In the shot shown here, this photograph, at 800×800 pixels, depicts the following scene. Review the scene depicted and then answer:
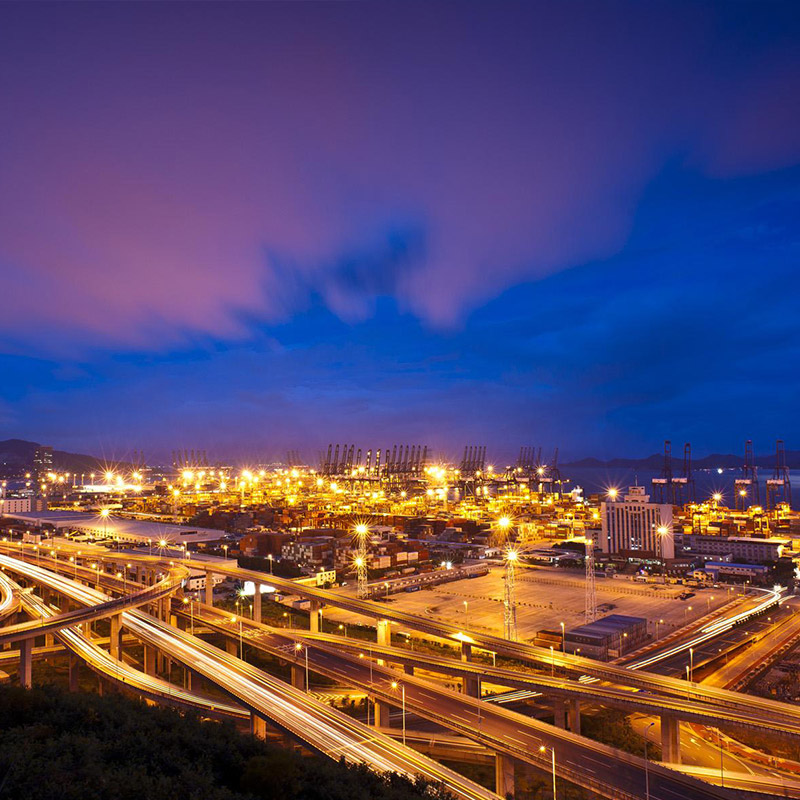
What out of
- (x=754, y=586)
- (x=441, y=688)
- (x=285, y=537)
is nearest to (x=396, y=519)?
(x=285, y=537)

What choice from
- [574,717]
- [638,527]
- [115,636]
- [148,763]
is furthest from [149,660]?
[638,527]

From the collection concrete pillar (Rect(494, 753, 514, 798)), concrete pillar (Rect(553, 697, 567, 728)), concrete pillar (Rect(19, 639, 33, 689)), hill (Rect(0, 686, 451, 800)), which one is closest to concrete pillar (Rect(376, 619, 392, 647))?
concrete pillar (Rect(553, 697, 567, 728))

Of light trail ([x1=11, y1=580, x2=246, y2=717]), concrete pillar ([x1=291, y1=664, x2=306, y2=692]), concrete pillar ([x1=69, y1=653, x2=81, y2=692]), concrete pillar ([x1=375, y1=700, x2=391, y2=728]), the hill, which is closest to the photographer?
the hill

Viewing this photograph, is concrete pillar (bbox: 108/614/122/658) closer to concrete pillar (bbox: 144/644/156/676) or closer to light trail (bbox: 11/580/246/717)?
light trail (bbox: 11/580/246/717)

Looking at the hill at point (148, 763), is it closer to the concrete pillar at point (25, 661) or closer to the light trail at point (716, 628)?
the concrete pillar at point (25, 661)

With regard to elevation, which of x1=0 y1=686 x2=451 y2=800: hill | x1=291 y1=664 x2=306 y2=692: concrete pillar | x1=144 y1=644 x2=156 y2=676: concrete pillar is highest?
x1=0 y1=686 x2=451 y2=800: hill

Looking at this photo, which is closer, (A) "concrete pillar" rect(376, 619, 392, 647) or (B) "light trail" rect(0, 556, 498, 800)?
(B) "light trail" rect(0, 556, 498, 800)

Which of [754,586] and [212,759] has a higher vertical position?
[212,759]

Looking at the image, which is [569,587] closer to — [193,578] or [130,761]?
[193,578]
